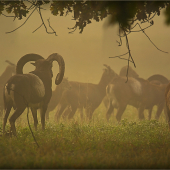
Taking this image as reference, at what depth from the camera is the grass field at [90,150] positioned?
13.7 ft

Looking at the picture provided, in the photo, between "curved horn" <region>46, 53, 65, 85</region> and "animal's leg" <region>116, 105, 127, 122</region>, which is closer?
"curved horn" <region>46, 53, 65, 85</region>

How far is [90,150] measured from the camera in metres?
5.20

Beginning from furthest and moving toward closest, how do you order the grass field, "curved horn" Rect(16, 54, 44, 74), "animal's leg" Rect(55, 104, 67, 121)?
"animal's leg" Rect(55, 104, 67, 121), "curved horn" Rect(16, 54, 44, 74), the grass field

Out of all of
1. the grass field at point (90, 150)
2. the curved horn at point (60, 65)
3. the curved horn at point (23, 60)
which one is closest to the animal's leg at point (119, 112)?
the grass field at point (90, 150)

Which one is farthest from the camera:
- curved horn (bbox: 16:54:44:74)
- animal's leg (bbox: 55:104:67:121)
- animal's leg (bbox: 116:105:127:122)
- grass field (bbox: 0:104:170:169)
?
animal's leg (bbox: 55:104:67:121)

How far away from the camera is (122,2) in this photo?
4207 millimetres

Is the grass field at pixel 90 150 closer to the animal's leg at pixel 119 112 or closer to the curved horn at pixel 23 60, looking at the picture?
the curved horn at pixel 23 60

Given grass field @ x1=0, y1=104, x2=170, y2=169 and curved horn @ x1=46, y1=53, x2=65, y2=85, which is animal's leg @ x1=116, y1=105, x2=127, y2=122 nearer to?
grass field @ x1=0, y1=104, x2=170, y2=169

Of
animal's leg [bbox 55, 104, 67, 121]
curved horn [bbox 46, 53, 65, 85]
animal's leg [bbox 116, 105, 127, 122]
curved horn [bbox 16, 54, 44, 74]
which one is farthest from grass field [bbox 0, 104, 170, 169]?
animal's leg [bbox 55, 104, 67, 121]

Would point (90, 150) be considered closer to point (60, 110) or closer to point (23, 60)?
point (23, 60)

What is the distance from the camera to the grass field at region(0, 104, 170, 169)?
417 cm

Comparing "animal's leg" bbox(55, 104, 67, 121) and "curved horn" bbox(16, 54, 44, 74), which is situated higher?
"curved horn" bbox(16, 54, 44, 74)

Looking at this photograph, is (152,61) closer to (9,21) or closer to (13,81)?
(9,21)

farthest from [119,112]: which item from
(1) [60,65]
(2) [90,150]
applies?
(2) [90,150]
